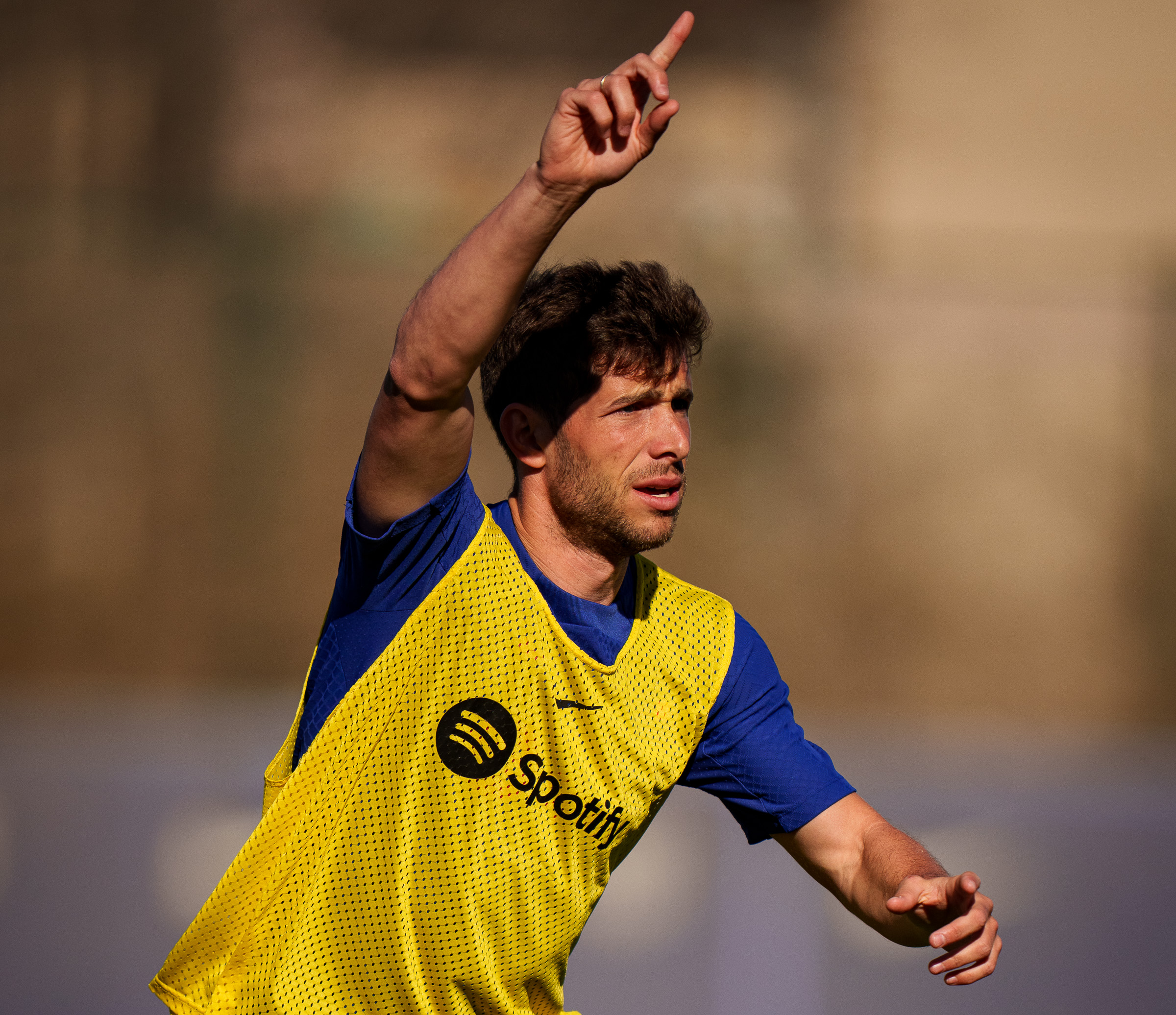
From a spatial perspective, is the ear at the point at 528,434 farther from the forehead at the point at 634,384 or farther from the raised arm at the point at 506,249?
the raised arm at the point at 506,249

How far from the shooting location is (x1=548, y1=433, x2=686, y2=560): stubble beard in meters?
1.83

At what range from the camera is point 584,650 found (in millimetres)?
1842

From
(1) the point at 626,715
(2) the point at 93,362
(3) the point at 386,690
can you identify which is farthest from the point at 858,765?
(2) the point at 93,362

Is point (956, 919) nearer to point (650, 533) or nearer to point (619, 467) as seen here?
point (650, 533)

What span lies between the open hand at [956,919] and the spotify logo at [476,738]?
60cm

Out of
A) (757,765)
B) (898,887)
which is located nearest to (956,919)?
(898,887)

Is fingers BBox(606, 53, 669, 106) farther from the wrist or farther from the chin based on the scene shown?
the chin

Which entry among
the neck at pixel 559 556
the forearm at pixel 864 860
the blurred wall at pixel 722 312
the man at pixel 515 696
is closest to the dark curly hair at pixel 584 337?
the man at pixel 515 696

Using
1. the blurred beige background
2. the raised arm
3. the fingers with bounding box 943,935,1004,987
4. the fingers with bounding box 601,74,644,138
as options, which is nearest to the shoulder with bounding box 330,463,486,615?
the raised arm

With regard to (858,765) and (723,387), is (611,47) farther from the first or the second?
(858,765)

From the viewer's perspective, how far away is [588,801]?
5.95ft

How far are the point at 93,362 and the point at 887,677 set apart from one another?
4.24 m

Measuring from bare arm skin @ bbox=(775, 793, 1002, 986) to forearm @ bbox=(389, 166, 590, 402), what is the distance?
3.10ft

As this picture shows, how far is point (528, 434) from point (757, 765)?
700mm
